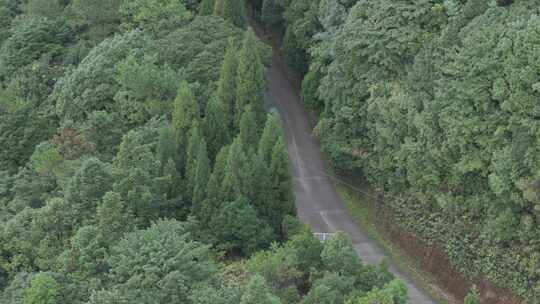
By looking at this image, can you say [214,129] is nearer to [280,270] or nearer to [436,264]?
[280,270]

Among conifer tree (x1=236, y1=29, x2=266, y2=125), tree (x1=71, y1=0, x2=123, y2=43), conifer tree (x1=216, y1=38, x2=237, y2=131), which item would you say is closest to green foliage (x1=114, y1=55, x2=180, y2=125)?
conifer tree (x1=216, y1=38, x2=237, y2=131)

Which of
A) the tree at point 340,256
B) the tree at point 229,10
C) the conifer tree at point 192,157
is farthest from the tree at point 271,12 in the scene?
the tree at point 340,256

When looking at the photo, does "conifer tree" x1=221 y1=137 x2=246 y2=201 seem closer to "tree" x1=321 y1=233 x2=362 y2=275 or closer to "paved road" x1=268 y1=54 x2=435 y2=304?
"tree" x1=321 y1=233 x2=362 y2=275

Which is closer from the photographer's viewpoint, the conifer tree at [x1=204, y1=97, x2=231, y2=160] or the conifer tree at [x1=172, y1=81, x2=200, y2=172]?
the conifer tree at [x1=172, y1=81, x2=200, y2=172]

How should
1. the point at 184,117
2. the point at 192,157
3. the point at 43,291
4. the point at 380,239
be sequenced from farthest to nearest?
the point at 380,239
the point at 184,117
the point at 192,157
the point at 43,291

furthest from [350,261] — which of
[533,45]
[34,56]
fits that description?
[34,56]

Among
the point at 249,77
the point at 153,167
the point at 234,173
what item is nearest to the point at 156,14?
the point at 249,77

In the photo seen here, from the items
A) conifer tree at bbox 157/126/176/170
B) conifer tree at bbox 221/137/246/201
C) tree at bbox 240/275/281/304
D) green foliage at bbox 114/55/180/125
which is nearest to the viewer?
tree at bbox 240/275/281/304

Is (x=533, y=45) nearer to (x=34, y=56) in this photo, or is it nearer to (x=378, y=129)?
(x=378, y=129)
